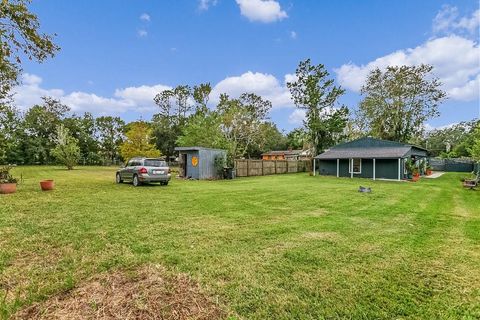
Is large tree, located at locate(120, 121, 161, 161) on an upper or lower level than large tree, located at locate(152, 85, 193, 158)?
lower

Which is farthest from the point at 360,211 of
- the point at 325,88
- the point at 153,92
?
the point at 153,92

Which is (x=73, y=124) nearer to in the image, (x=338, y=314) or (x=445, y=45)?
(x=445, y=45)

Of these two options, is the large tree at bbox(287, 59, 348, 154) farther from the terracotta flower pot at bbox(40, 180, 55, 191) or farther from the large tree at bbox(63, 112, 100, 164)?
the large tree at bbox(63, 112, 100, 164)

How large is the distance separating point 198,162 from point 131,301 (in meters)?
16.5

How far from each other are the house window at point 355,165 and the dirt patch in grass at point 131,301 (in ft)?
75.3

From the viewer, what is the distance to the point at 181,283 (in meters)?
3.12

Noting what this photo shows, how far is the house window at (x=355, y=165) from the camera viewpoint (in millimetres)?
23575

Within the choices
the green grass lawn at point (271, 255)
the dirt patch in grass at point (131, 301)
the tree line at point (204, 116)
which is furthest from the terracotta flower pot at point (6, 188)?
the dirt patch in grass at point (131, 301)

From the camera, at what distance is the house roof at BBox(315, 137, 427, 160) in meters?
22.0

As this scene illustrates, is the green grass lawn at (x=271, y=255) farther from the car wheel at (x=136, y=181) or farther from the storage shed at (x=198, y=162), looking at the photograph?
the storage shed at (x=198, y=162)

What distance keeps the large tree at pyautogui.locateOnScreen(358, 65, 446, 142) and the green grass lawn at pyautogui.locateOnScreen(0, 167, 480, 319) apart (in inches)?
1000

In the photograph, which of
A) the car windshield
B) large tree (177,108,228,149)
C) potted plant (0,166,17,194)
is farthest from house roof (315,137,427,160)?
potted plant (0,166,17,194)

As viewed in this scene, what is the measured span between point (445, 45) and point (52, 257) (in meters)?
22.6

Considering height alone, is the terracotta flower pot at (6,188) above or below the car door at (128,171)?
below
